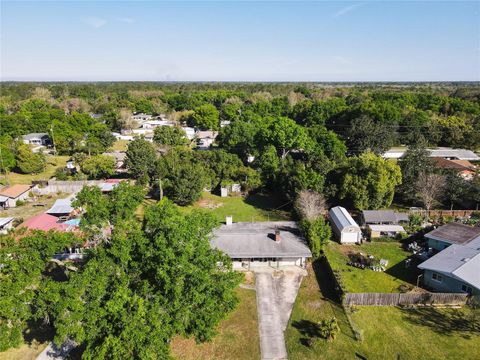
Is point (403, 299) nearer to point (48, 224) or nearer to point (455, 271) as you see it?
point (455, 271)

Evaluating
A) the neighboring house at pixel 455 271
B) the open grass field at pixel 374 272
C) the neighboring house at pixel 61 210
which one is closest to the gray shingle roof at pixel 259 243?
the open grass field at pixel 374 272

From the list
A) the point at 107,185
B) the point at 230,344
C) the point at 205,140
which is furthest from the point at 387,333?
the point at 205,140

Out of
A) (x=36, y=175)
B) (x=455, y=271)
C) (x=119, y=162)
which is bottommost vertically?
(x=36, y=175)

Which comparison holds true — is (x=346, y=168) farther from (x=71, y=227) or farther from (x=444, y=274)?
(x=71, y=227)

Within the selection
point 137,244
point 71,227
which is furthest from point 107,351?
point 71,227

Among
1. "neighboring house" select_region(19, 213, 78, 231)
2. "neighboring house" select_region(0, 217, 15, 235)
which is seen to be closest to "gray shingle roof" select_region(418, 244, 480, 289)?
"neighboring house" select_region(19, 213, 78, 231)

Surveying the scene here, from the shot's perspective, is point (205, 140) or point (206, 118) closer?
point (205, 140)

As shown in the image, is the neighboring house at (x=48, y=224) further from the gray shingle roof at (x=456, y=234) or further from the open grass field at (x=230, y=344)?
the gray shingle roof at (x=456, y=234)

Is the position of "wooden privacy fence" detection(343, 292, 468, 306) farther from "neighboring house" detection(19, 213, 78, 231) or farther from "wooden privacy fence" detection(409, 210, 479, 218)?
"neighboring house" detection(19, 213, 78, 231)
